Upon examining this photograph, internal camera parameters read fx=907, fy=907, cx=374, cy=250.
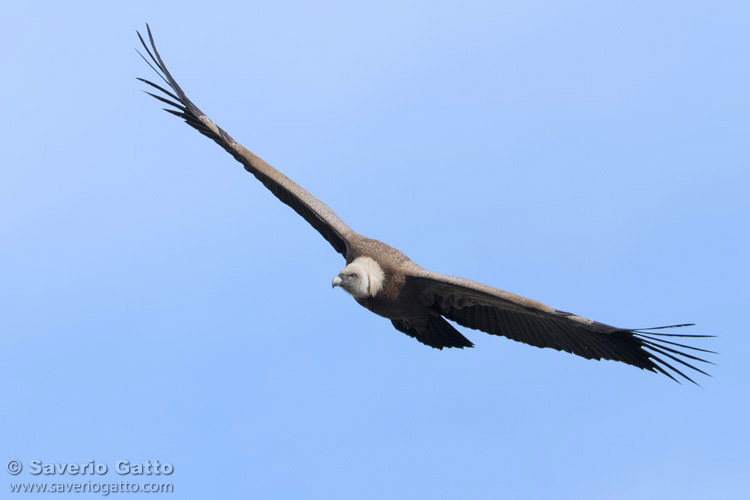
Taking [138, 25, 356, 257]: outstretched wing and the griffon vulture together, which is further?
[138, 25, 356, 257]: outstretched wing

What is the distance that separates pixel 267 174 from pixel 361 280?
232 centimetres

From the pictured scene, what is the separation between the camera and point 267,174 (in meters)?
10.4

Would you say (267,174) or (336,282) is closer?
(336,282)

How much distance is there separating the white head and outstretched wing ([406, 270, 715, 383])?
12.2 inches

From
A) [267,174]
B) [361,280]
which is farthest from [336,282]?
[267,174]

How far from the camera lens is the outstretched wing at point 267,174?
10.0 meters

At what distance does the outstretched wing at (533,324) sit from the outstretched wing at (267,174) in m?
1.42

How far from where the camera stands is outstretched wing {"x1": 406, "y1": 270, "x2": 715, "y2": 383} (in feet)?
26.4

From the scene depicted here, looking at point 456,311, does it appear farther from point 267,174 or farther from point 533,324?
point 267,174

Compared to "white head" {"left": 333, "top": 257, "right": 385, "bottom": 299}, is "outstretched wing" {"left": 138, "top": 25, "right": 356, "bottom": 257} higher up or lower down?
higher up

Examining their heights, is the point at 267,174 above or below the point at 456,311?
above

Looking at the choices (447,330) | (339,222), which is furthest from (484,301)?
(339,222)

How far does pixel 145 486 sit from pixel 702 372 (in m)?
5.16

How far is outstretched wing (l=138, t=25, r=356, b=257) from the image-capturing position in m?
10.0
